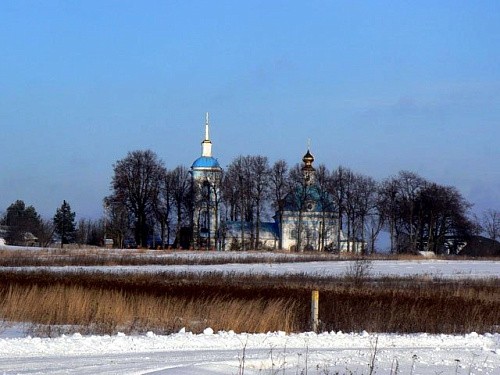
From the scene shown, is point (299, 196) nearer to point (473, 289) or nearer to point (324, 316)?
point (473, 289)

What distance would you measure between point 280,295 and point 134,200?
61.1 m

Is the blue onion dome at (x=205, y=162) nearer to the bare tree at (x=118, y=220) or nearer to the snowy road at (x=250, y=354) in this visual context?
the bare tree at (x=118, y=220)

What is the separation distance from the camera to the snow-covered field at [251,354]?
10984mm

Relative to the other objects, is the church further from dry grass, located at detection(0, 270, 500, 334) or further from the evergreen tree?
dry grass, located at detection(0, 270, 500, 334)

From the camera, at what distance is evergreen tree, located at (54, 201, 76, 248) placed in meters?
104

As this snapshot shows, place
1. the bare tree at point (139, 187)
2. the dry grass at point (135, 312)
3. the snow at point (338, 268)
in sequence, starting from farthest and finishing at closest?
the bare tree at point (139, 187)
the snow at point (338, 268)
the dry grass at point (135, 312)

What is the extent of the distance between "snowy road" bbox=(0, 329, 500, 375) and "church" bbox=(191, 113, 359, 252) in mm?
67900

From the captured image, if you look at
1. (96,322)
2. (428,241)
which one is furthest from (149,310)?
(428,241)

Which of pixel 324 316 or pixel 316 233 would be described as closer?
pixel 324 316

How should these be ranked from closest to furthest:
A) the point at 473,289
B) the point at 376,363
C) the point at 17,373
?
the point at 17,373 < the point at 376,363 < the point at 473,289

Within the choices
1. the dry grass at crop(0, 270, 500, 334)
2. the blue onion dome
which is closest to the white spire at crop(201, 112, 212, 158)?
the blue onion dome

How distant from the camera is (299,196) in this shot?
285 ft

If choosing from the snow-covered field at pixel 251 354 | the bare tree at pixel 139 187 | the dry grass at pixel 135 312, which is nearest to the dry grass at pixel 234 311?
the dry grass at pixel 135 312

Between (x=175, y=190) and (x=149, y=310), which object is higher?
(x=175, y=190)
